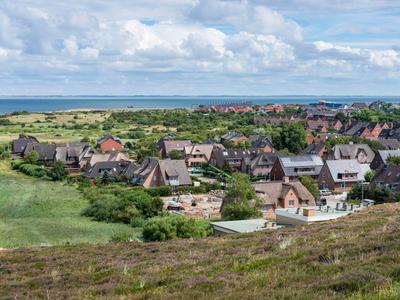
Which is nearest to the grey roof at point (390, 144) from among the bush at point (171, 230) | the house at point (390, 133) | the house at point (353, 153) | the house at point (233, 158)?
the house at point (353, 153)

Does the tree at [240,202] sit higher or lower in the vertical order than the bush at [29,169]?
higher

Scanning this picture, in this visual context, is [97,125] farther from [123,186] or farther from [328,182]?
[328,182]

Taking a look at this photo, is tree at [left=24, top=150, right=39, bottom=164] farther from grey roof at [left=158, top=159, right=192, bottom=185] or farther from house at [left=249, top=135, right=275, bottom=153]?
house at [left=249, top=135, right=275, bottom=153]

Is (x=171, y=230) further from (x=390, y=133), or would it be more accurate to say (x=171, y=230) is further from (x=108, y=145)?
(x=390, y=133)

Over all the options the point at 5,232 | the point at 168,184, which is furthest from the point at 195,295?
the point at 168,184

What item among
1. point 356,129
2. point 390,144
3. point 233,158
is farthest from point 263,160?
point 356,129

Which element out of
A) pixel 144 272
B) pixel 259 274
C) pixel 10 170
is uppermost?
pixel 259 274

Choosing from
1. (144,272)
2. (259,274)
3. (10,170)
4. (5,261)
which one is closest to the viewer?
(259,274)

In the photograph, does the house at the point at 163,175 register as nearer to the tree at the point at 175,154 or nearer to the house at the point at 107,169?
the house at the point at 107,169
